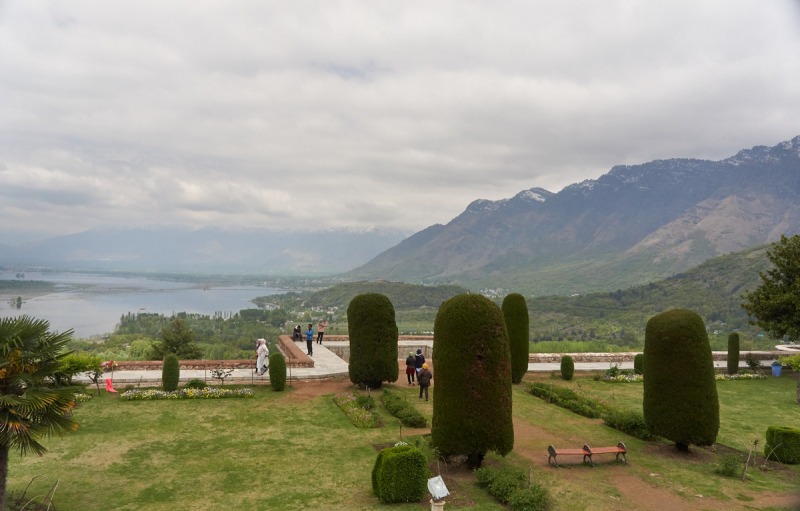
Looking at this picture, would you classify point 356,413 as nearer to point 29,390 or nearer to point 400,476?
point 400,476

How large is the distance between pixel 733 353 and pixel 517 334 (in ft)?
37.6

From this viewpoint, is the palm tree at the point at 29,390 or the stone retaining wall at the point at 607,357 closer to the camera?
the palm tree at the point at 29,390

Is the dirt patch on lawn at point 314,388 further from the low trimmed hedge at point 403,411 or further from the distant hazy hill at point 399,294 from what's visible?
the distant hazy hill at point 399,294

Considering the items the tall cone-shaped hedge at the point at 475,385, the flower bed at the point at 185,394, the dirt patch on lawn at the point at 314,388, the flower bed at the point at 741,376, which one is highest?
the tall cone-shaped hedge at the point at 475,385

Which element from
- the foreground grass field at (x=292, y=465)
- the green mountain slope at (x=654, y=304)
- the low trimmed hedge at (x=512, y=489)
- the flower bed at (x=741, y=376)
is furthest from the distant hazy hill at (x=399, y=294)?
the low trimmed hedge at (x=512, y=489)

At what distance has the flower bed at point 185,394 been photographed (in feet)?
46.1

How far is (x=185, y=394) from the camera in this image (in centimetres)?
1462

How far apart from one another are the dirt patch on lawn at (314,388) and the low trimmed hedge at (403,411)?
232 cm

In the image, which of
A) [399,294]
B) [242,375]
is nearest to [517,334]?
[242,375]

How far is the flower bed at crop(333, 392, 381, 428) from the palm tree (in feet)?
24.3

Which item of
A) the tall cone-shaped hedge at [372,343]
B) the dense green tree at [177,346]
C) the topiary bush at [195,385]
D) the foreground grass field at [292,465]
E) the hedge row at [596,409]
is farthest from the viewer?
the dense green tree at [177,346]

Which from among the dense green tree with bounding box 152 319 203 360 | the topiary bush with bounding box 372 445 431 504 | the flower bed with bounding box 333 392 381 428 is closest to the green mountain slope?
the flower bed with bounding box 333 392 381 428

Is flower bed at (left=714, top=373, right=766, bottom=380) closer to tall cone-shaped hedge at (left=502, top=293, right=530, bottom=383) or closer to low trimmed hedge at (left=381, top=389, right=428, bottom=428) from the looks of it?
tall cone-shaped hedge at (left=502, top=293, right=530, bottom=383)

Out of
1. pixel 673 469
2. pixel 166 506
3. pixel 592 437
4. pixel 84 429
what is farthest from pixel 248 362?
pixel 673 469
